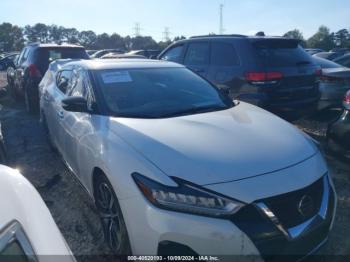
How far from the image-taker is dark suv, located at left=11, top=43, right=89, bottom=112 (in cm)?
841

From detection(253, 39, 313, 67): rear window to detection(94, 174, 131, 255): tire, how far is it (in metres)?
3.32

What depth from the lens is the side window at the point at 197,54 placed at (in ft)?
20.7

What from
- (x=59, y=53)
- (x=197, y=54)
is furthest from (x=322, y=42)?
(x=197, y=54)

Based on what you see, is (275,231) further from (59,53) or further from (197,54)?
(59,53)

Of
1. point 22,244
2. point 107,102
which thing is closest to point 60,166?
point 107,102

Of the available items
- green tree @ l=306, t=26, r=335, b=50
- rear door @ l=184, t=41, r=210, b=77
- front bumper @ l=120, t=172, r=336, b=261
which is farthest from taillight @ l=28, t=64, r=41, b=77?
green tree @ l=306, t=26, r=335, b=50

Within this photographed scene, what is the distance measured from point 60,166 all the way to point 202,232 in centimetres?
344

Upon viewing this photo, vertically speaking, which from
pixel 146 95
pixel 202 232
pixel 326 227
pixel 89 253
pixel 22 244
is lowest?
pixel 89 253

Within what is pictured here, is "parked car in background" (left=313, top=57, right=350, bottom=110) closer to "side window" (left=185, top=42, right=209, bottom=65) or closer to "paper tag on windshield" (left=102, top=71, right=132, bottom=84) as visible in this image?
"side window" (left=185, top=42, right=209, bottom=65)

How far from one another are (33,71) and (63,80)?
13.5 ft

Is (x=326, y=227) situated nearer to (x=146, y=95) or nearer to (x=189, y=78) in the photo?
(x=146, y=95)

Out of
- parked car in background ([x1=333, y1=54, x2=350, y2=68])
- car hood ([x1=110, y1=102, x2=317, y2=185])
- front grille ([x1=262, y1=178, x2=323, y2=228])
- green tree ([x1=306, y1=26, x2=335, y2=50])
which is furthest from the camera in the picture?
green tree ([x1=306, y1=26, x2=335, y2=50])

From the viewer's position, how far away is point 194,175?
235 centimetres

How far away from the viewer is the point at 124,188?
253 cm
